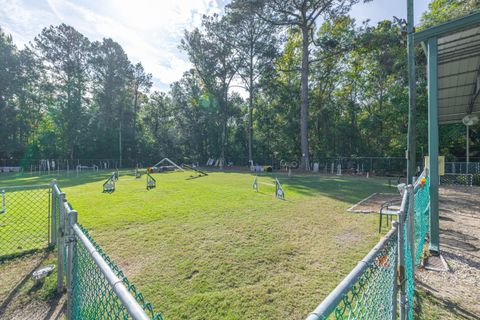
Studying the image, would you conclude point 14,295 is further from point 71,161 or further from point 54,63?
point 54,63

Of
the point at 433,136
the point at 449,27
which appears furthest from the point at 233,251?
the point at 449,27

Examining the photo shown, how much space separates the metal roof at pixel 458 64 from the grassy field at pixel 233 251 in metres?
3.99

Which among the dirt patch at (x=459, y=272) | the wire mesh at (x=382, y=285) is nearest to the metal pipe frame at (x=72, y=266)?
the wire mesh at (x=382, y=285)

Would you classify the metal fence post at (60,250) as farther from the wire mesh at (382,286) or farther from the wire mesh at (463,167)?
the wire mesh at (463,167)

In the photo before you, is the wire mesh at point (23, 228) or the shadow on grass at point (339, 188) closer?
the wire mesh at point (23, 228)

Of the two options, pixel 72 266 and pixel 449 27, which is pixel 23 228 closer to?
pixel 72 266

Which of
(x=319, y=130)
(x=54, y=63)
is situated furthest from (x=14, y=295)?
(x=54, y=63)

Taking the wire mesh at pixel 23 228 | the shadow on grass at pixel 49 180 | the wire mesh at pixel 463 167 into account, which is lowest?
the wire mesh at pixel 23 228

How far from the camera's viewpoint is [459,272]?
3.44 meters

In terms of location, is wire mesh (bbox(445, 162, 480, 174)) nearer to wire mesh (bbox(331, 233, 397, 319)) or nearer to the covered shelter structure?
the covered shelter structure

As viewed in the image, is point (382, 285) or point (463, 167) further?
point (463, 167)

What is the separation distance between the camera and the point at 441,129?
18859mm

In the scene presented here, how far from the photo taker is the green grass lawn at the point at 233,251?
2.75 metres

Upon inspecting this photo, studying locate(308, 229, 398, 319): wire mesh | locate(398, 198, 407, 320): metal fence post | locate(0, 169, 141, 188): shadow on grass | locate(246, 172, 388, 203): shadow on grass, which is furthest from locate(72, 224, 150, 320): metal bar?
locate(0, 169, 141, 188): shadow on grass
